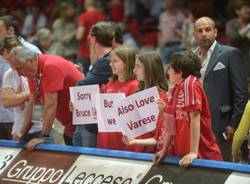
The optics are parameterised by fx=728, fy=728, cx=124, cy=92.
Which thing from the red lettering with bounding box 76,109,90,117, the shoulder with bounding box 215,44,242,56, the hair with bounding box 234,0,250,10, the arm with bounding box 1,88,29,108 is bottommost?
the red lettering with bounding box 76,109,90,117

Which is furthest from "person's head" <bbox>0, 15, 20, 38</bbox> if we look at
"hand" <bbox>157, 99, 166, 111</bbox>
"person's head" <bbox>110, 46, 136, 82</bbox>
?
"hand" <bbox>157, 99, 166, 111</bbox>

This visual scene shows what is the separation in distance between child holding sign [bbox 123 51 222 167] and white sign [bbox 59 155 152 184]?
0.66 ft

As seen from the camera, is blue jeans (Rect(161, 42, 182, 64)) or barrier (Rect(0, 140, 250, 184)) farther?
blue jeans (Rect(161, 42, 182, 64))

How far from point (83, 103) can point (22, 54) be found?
0.67 m

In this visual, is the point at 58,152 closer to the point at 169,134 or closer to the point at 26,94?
the point at 26,94

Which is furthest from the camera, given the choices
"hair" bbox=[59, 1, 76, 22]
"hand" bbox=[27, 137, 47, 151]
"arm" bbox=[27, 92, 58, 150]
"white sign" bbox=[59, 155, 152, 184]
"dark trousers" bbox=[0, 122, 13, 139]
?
"hair" bbox=[59, 1, 76, 22]

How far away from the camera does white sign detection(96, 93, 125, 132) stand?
A: 5.94 meters

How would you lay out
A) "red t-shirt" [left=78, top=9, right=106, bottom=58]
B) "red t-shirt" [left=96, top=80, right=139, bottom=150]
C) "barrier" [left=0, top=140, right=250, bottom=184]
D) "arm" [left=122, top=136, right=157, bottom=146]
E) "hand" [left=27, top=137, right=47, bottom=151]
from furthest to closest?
"red t-shirt" [left=78, top=9, right=106, bottom=58], "hand" [left=27, top=137, right=47, bottom=151], "red t-shirt" [left=96, top=80, right=139, bottom=150], "arm" [left=122, top=136, right=157, bottom=146], "barrier" [left=0, top=140, right=250, bottom=184]

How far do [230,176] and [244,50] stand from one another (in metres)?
4.66

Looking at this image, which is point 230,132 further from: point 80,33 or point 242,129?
point 80,33

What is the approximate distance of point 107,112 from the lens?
19.7ft

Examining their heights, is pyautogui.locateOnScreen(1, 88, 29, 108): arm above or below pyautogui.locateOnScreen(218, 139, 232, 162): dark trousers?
above

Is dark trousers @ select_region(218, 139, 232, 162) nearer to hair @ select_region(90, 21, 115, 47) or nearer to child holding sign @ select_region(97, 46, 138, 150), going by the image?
child holding sign @ select_region(97, 46, 138, 150)

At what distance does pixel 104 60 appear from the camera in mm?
6359
